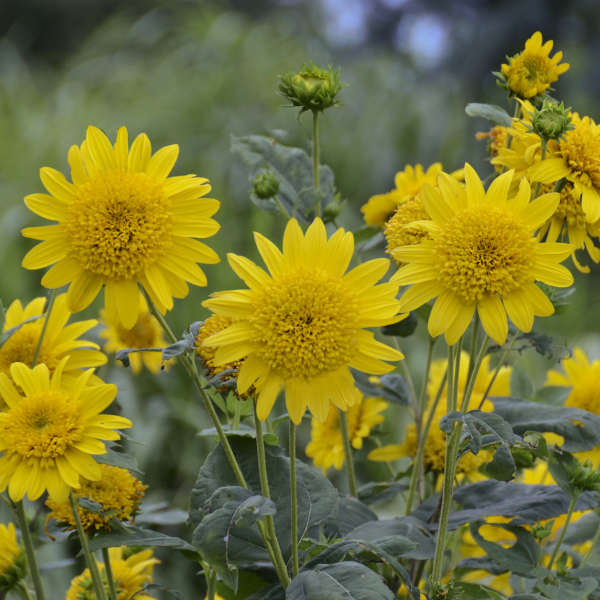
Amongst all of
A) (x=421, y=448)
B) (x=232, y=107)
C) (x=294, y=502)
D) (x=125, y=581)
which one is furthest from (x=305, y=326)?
(x=232, y=107)

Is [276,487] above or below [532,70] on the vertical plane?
below

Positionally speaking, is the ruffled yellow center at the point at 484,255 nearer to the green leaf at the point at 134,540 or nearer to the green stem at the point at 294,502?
the green stem at the point at 294,502

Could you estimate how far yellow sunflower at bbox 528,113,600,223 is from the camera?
1.78 feet

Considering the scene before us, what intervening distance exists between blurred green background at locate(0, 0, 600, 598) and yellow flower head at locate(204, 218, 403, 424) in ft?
3.94

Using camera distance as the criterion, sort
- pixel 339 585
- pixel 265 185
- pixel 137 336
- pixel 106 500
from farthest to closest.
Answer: pixel 137 336
pixel 265 185
pixel 106 500
pixel 339 585

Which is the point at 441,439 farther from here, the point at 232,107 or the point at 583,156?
the point at 232,107

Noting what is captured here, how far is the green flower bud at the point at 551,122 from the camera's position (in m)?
0.53

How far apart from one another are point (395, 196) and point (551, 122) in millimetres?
190

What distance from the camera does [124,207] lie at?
0.53 m

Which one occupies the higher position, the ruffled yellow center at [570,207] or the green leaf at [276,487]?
the ruffled yellow center at [570,207]

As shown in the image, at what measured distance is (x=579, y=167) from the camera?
0.55m

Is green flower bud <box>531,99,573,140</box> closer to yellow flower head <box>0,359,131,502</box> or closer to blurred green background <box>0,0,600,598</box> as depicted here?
yellow flower head <box>0,359,131,502</box>

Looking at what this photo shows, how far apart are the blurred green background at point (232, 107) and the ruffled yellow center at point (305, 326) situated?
3.98ft

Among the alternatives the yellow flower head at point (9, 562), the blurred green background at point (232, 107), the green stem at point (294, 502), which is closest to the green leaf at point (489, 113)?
the green stem at point (294, 502)
